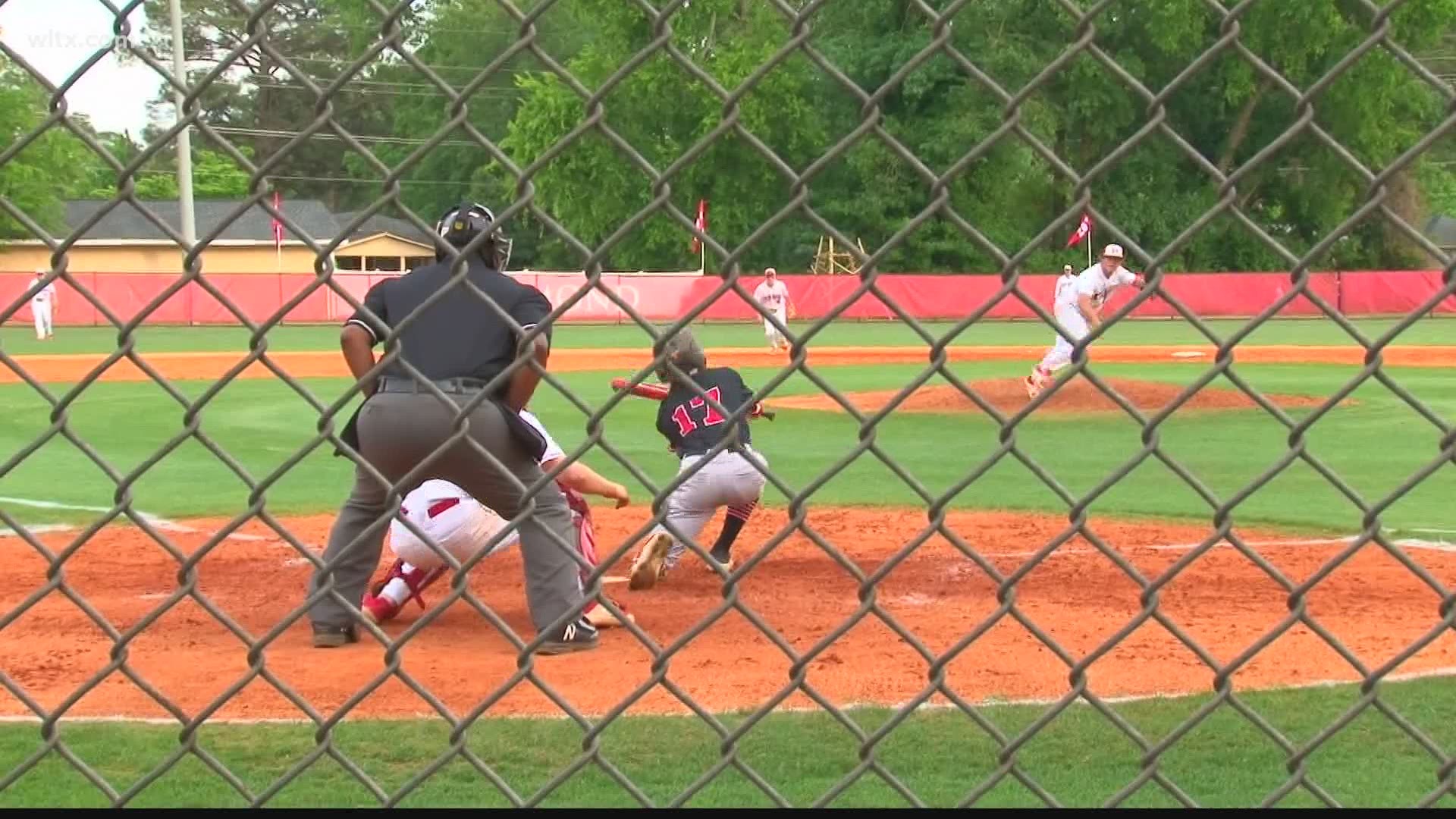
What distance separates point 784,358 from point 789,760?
2178 centimetres

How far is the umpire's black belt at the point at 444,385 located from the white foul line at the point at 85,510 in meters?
3.63

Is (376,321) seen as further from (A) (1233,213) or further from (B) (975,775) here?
(B) (975,775)

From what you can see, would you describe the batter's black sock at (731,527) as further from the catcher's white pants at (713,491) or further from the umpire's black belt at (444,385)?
the umpire's black belt at (444,385)

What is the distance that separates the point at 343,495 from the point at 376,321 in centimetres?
904

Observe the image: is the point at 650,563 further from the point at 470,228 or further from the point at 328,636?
the point at 470,228

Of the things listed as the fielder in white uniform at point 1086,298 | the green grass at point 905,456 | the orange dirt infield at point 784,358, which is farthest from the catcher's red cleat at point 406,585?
the orange dirt infield at point 784,358

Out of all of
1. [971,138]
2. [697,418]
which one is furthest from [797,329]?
[697,418]

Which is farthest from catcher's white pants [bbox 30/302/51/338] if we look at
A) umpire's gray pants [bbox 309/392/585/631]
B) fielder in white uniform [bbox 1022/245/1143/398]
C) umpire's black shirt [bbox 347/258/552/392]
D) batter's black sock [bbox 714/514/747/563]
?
umpire's black shirt [bbox 347/258/552/392]

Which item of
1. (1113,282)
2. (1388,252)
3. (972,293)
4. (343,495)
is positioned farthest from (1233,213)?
(1388,252)

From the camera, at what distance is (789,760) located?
4781 mm

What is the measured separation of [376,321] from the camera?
8.16ft

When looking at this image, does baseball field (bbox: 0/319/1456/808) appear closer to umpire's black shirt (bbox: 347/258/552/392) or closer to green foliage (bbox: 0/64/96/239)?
umpire's black shirt (bbox: 347/258/552/392)

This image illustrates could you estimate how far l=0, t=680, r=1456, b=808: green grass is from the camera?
4.47 m

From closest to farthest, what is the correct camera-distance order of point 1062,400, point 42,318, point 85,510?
point 85,510 → point 1062,400 → point 42,318
